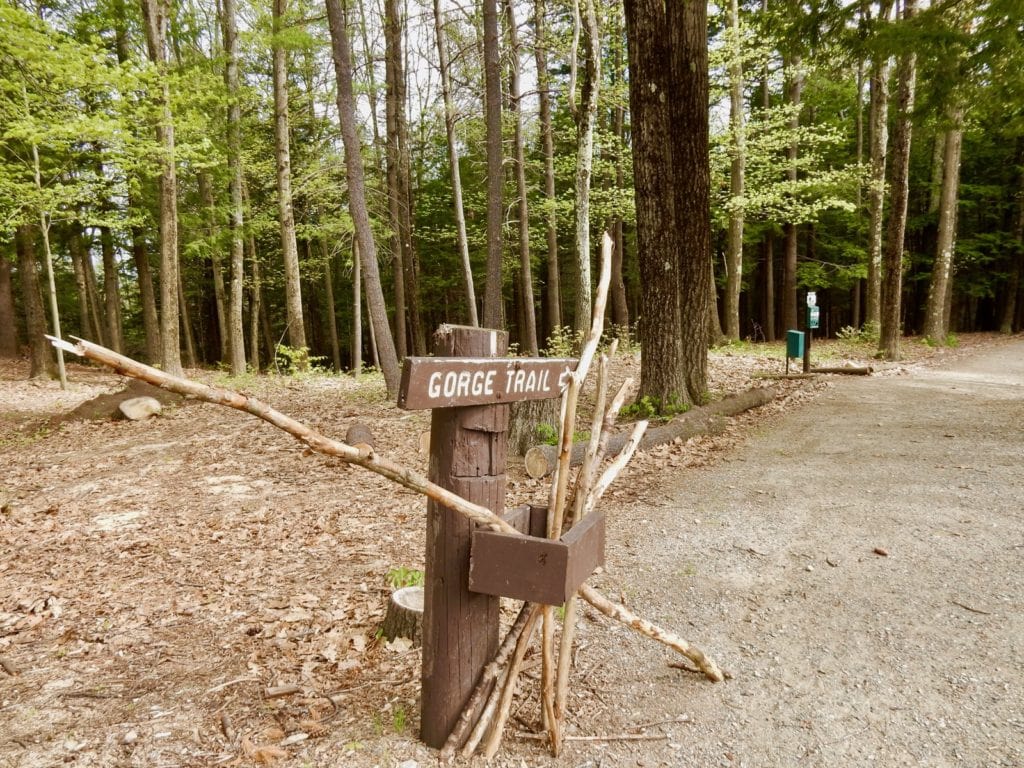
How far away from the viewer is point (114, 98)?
1143 cm

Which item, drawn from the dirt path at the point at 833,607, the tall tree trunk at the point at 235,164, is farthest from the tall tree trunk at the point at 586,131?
the tall tree trunk at the point at 235,164

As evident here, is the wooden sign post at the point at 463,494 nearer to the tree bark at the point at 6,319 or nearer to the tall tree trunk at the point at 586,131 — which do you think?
the tall tree trunk at the point at 586,131

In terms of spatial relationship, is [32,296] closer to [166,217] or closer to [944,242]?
[166,217]

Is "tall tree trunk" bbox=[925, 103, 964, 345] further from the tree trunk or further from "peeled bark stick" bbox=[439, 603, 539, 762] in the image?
"peeled bark stick" bbox=[439, 603, 539, 762]

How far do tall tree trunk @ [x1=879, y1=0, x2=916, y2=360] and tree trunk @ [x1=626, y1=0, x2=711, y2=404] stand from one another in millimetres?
6373

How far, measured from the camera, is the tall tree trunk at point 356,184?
9883mm

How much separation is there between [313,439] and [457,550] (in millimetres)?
799

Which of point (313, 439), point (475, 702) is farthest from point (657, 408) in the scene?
point (313, 439)

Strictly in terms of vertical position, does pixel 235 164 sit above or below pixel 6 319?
above

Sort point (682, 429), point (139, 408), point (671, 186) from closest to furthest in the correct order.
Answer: point (682, 429) → point (671, 186) → point (139, 408)

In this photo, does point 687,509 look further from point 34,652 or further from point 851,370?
point 851,370

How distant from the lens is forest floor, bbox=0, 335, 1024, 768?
8.75ft

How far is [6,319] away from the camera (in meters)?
18.6

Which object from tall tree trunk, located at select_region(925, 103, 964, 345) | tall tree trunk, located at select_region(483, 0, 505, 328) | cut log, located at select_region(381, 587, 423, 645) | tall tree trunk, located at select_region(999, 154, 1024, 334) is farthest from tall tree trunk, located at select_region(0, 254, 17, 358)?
tall tree trunk, located at select_region(999, 154, 1024, 334)
